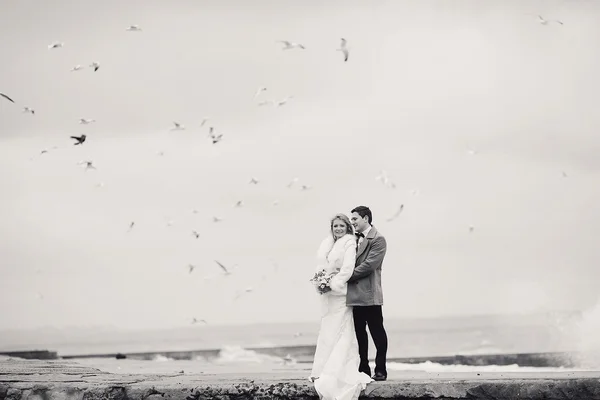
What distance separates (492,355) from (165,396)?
618 inches

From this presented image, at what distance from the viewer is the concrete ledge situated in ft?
26.9

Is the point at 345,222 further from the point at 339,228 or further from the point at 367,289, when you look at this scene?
the point at 367,289

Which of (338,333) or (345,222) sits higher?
(345,222)

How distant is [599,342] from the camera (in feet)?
89.1

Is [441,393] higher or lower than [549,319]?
lower

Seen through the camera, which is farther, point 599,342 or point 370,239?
point 599,342

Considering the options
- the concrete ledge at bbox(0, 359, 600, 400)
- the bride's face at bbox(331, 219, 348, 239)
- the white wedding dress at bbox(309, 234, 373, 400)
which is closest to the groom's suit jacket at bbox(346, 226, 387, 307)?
the white wedding dress at bbox(309, 234, 373, 400)

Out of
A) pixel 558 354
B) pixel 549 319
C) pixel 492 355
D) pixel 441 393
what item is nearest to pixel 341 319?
pixel 441 393

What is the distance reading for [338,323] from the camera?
30.2ft

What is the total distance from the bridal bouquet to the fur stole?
3.1 inches

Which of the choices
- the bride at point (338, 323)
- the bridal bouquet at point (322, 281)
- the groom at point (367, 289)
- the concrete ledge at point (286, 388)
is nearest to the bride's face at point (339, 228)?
the bride at point (338, 323)

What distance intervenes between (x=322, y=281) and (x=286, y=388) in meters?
1.20

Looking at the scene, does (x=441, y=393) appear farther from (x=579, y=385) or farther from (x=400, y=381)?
(x=579, y=385)

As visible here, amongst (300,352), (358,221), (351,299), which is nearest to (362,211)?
(358,221)
